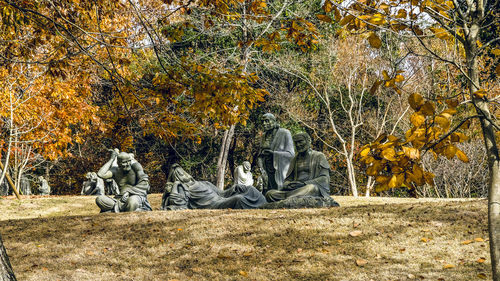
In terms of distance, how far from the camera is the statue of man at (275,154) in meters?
12.7

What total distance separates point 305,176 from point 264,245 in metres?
4.31

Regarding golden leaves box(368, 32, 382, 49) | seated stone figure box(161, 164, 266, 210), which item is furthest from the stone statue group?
golden leaves box(368, 32, 382, 49)

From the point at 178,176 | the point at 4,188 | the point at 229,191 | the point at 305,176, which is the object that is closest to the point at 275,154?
the point at 305,176

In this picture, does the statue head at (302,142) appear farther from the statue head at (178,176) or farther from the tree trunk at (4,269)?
the tree trunk at (4,269)

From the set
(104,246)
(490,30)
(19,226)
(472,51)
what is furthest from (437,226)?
(19,226)

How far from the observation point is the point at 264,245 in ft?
25.0

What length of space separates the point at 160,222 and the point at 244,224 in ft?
6.09

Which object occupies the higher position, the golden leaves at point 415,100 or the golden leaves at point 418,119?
the golden leaves at point 415,100

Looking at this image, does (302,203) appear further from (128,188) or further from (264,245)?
(128,188)

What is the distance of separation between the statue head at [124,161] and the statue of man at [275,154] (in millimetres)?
3591

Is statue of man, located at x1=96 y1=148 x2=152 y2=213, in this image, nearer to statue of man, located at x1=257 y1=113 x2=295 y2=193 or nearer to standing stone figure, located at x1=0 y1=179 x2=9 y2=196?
statue of man, located at x1=257 y1=113 x2=295 y2=193

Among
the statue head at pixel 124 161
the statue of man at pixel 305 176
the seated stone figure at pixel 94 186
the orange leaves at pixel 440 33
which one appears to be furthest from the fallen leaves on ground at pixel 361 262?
the seated stone figure at pixel 94 186

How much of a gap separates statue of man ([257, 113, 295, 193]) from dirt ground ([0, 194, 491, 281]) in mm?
2619

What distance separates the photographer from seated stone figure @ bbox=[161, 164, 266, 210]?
11656 millimetres
